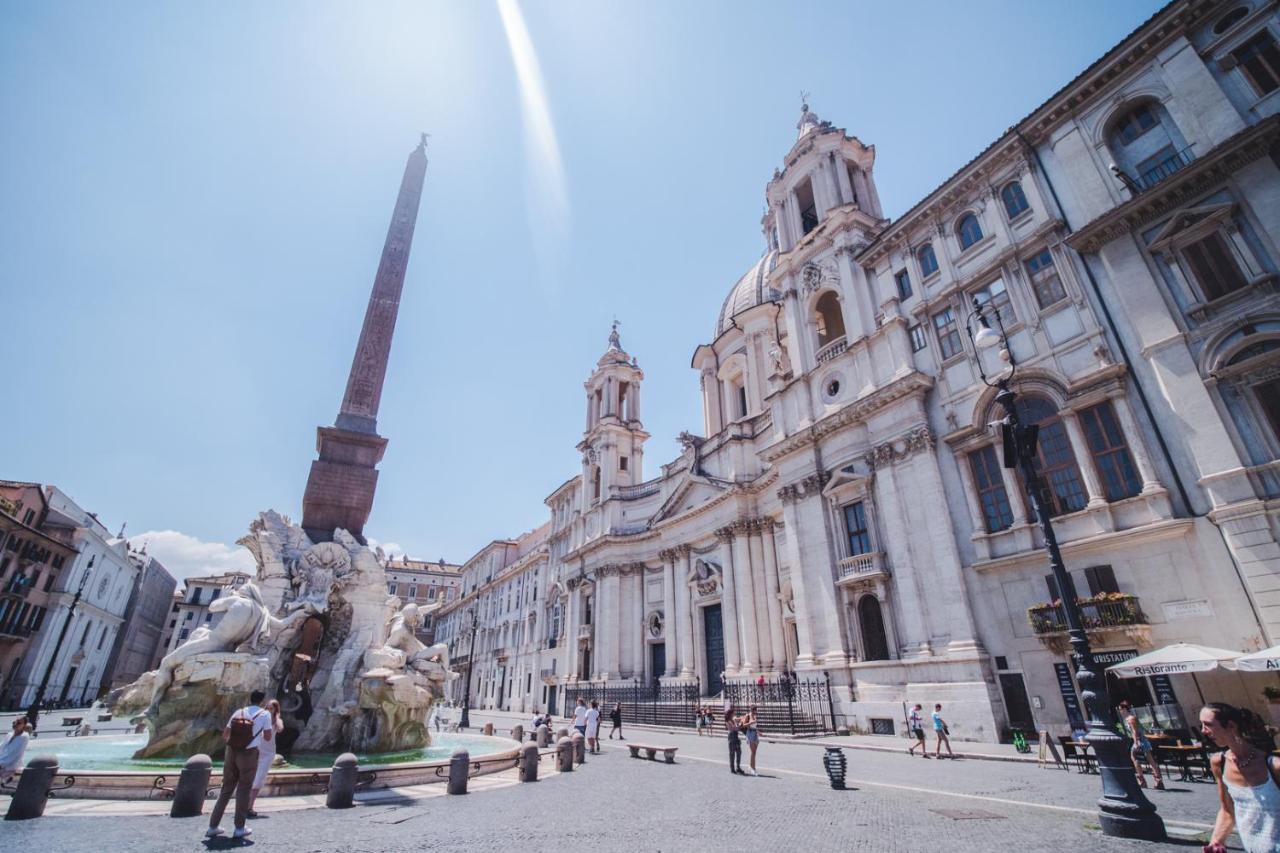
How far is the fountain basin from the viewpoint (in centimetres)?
798

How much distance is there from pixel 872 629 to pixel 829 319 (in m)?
16.9

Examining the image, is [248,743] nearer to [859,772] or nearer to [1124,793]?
[1124,793]

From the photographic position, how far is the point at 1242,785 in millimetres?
3660

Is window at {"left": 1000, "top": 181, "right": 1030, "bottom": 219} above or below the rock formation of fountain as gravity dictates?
above

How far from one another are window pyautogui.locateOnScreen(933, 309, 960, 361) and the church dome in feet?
60.5

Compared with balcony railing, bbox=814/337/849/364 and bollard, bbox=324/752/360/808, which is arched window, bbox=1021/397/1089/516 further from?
bollard, bbox=324/752/360/808

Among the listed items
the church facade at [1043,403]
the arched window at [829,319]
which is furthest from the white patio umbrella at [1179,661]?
the arched window at [829,319]

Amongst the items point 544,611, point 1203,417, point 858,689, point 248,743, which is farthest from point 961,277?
point 544,611

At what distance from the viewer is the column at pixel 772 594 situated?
28922 millimetres

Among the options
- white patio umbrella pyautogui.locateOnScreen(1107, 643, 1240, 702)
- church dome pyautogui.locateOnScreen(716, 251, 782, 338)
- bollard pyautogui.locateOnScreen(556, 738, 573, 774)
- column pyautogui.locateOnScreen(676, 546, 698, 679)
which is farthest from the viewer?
church dome pyautogui.locateOnScreen(716, 251, 782, 338)

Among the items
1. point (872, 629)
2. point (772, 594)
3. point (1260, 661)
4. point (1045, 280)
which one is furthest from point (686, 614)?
point (1260, 661)

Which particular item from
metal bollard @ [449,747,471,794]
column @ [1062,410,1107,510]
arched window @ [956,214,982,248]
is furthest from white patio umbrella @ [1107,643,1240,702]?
arched window @ [956,214,982,248]

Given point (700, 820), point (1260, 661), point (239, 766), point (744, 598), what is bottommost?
point (700, 820)

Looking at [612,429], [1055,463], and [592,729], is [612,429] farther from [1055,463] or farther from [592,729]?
[1055,463]
